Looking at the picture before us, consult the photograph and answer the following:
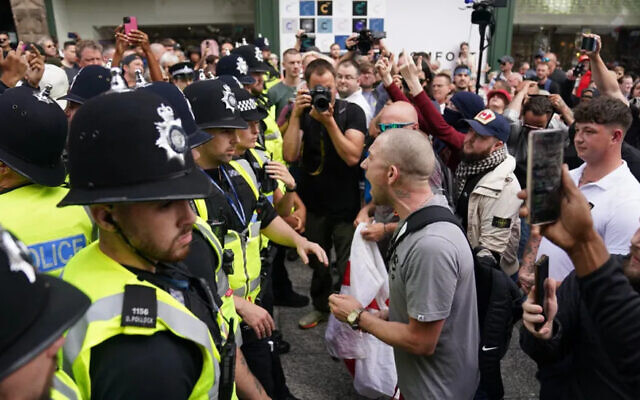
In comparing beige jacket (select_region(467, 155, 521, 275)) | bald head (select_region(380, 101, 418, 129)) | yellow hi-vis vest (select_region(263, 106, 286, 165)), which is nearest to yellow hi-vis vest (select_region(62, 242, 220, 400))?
beige jacket (select_region(467, 155, 521, 275))

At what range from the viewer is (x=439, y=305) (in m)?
1.97

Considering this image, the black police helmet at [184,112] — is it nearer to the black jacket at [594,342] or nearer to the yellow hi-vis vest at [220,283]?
the yellow hi-vis vest at [220,283]

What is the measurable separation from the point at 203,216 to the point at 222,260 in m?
0.34

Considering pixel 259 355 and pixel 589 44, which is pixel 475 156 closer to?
pixel 589 44

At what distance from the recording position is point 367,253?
10.2 feet

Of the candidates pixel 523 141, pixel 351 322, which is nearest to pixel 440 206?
pixel 351 322

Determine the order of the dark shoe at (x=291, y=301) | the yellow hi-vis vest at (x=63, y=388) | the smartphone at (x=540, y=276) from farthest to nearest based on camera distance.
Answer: the dark shoe at (x=291, y=301)
the smartphone at (x=540, y=276)
the yellow hi-vis vest at (x=63, y=388)

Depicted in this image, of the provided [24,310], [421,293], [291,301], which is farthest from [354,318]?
[291,301]

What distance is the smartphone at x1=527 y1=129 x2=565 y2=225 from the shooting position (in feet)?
4.24

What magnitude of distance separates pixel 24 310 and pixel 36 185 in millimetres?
1405

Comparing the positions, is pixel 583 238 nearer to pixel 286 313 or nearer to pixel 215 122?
pixel 215 122

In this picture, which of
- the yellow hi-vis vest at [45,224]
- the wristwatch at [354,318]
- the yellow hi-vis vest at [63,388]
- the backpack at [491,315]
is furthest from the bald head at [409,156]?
the yellow hi-vis vest at [63,388]

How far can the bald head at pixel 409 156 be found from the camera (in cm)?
217

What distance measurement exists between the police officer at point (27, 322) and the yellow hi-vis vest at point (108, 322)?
0.23m
